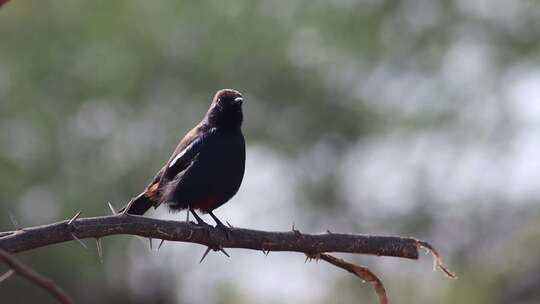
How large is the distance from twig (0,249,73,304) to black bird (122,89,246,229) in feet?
11.5

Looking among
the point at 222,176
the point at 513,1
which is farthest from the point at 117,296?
the point at 222,176

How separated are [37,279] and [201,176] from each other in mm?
3874

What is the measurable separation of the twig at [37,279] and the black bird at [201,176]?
3.49 meters

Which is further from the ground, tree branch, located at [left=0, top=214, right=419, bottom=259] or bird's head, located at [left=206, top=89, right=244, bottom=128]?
bird's head, located at [left=206, top=89, right=244, bottom=128]

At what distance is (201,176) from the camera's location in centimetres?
740

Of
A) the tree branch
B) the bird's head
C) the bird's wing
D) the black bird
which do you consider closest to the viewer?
the tree branch

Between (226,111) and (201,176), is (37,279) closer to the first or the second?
(201,176)

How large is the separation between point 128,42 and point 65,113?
1.97 metres

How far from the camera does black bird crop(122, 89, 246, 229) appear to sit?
7.39 m

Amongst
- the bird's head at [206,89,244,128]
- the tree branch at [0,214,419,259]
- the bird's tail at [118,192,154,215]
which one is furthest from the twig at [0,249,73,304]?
the bird's head at [206,89,244,128]

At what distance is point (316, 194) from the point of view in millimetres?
25672

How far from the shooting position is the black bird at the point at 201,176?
7.39 meters

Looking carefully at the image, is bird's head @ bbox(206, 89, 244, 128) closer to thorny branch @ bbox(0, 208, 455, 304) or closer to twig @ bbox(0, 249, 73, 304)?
thorny branch @ bbox(0, 208, 455, 304)

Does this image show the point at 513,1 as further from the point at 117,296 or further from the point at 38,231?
the point at 38,231
